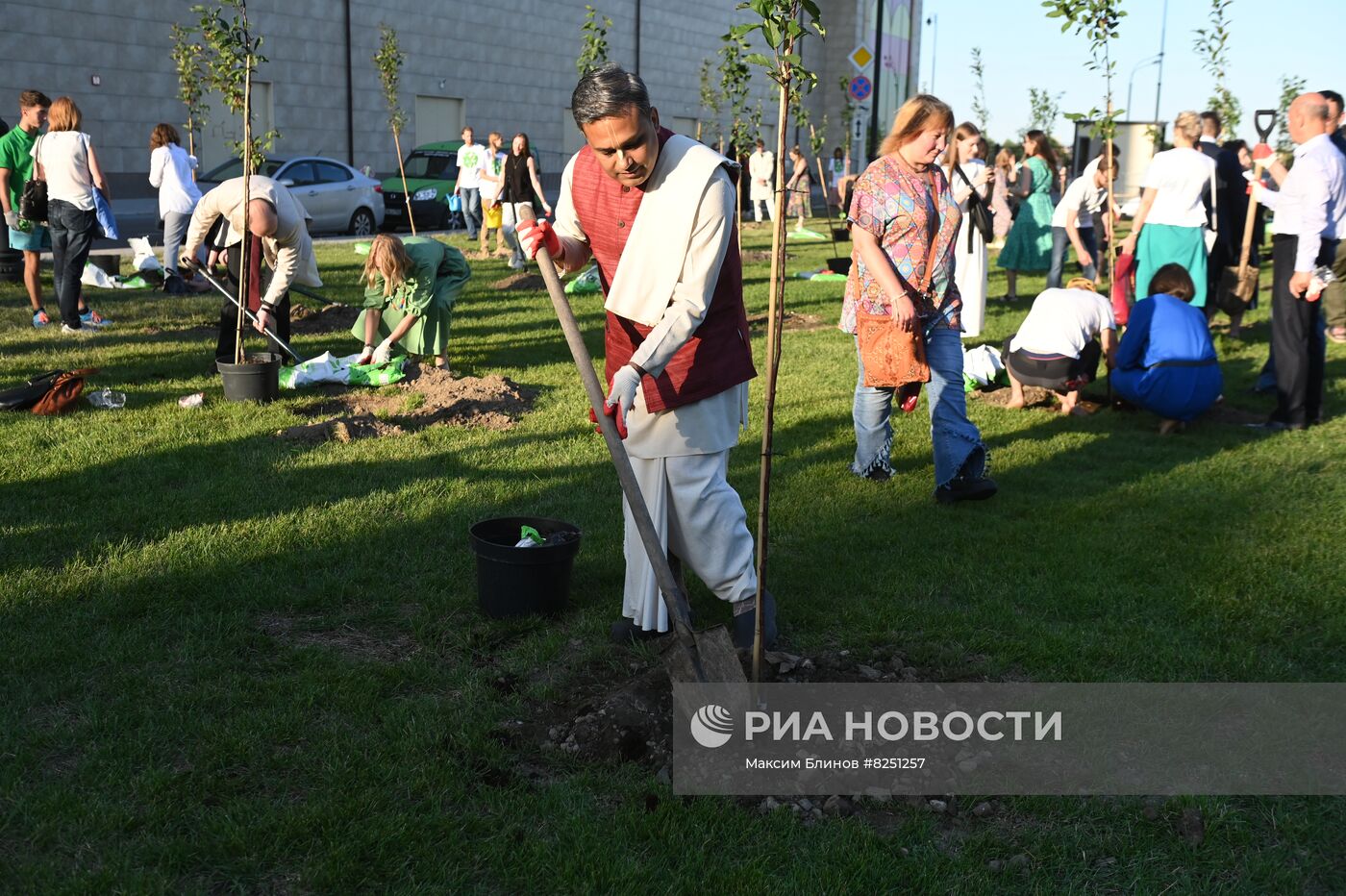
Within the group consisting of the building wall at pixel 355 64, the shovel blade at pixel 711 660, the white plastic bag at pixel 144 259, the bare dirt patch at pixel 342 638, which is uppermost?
the building wall at pixel 355 64

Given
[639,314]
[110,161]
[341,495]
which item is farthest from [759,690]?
[110,161]

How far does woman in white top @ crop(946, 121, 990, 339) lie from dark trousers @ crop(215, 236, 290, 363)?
5285 millimetres

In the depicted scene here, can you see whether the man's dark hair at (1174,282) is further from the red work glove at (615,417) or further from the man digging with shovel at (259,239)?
the man digging with shovel at (259,239)

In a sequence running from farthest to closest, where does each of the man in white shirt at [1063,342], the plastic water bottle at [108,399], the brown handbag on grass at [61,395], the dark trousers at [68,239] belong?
the dark trousers at [68,239], the man in white shirt at [1063,342], the plastic water bottle at [108,399], the brown handbag on grass at [61,395]

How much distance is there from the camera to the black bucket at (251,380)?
7645mm

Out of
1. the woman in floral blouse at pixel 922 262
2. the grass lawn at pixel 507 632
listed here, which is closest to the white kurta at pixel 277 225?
the grass lawn at pixel 507 632

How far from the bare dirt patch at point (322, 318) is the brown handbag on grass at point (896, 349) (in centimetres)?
653

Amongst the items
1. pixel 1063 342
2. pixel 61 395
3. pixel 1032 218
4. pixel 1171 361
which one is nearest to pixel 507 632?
pixel 61 395

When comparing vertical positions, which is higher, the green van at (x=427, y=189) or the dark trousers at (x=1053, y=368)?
the green van at (x=427, y=189)

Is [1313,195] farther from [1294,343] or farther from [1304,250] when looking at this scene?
[1294,343]

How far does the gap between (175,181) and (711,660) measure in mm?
10826

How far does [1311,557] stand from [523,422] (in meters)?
4.48

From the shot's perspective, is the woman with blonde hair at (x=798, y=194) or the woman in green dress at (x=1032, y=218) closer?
the woman in green dress at (x=1032, y=218)

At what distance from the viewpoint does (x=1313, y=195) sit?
6953mm
